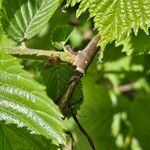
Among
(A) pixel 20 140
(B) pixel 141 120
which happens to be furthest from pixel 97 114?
(A) pixel 20 140

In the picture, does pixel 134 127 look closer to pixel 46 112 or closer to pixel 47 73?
pixel 47 73

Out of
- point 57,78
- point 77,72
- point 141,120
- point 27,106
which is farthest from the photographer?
point 141,120

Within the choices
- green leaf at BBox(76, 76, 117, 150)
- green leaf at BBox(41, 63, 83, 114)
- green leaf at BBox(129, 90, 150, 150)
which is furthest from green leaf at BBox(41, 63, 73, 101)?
green leaf at BBox(129, 90, 150, 150)

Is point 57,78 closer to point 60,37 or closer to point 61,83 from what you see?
point 61,83

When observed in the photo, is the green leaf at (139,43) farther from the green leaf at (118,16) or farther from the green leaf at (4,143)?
the green leaf at (4,143)

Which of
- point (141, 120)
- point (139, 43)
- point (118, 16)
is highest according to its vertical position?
point (118, 16)

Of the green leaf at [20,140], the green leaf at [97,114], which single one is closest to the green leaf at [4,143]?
the green leaf at [20,140]
